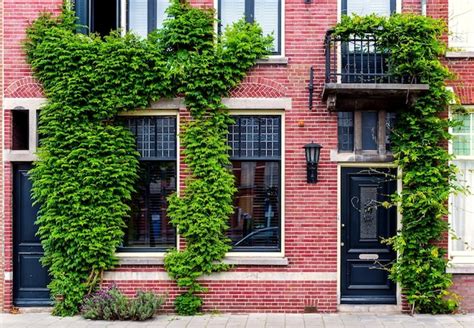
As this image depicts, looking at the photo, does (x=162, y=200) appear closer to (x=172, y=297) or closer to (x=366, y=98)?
(x=172, y=297)

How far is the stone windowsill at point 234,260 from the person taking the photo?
432 inches

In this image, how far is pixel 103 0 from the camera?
11.6 metres

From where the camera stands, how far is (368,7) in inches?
443

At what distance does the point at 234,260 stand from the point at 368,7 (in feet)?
17.0

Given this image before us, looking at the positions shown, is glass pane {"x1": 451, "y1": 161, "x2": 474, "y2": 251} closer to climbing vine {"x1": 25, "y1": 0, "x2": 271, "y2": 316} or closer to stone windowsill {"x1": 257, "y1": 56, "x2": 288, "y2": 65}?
stone windowsill {"x1": 257, "y1": 56, "x2": 288, "y2": 65}

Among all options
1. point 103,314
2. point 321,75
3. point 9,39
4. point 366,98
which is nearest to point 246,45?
point 321,75

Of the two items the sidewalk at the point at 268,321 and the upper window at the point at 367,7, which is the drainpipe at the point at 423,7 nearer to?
the upper window at the point at 367,7

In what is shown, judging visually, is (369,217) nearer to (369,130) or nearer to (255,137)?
(369,130)

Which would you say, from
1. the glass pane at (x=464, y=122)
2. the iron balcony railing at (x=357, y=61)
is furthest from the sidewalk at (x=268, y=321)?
the iron balcony railing at (x=357, y=61)

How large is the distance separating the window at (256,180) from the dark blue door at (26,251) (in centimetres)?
359

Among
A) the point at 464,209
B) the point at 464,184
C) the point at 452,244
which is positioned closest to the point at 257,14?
the point at 464,184

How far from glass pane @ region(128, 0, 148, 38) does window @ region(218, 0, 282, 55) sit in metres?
1.40

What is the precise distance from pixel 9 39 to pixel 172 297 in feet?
18.3

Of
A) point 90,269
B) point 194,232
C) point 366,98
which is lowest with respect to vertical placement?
point 90,269
